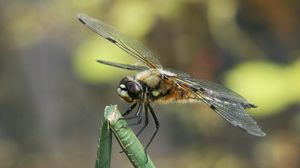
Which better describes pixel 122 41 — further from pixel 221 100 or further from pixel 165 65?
pixel 165 65

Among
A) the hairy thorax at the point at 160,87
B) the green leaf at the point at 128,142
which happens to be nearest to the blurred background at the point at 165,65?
the hairy thorax at the point at 160,87

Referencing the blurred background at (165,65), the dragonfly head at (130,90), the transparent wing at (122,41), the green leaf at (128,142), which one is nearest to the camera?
the green leaf at (128,142)

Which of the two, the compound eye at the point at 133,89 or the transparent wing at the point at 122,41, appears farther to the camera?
the transparent wing at the point at 122,41

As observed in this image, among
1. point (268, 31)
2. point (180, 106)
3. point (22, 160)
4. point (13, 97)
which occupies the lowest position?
point (22, 160)

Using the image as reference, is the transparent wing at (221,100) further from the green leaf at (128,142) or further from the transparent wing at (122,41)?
the green leaf at (128,142)

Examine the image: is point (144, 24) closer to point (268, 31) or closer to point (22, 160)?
point (268, 31)

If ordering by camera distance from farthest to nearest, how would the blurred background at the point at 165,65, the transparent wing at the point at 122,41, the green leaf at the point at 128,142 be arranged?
the blurred background at the point at 165,65
the transparent wing at the point at 122,41
the green leaf at the point at 128,142

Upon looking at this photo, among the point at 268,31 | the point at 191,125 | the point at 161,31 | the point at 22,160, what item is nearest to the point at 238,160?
the point at 191,125

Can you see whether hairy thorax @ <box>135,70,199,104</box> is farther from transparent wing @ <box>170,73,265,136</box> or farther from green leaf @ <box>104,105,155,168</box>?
green leaf @ <box>104,105,155,168</box>
